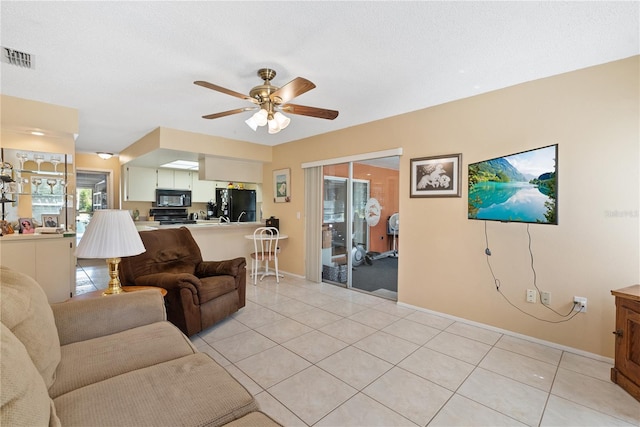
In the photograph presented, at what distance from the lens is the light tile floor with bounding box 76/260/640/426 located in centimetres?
178

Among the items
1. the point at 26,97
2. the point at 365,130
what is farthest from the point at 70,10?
the point at 365,130

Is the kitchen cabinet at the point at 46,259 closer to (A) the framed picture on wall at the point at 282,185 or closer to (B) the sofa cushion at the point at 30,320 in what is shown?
(B) the sofa cushion at the point at 30,320

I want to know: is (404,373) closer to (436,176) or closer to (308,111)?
(436,176)

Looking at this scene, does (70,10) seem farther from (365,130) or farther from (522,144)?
(522,144)

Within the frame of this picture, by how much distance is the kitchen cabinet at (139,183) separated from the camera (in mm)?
6215

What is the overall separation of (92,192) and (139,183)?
1.88 meters

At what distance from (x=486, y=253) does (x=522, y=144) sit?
1125mm

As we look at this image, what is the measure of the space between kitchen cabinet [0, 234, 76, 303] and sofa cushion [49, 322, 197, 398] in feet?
6.47

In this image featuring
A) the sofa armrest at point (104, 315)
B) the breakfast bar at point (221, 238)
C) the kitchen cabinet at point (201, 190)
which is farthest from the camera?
the kitchen cabinet at point (201, 190)

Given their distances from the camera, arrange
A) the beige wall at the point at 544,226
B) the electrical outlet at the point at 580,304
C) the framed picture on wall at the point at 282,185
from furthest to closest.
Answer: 1. the framed picture on wall at the point at 282,185
2. the electrical outlet at the point at 580,304
3. the beige wall at the point at 544,226

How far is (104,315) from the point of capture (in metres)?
1.78

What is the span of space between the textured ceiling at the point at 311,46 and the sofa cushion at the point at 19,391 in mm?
1878

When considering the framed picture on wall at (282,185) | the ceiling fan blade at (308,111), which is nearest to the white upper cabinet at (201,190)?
the framed picture on wall at (282,185)

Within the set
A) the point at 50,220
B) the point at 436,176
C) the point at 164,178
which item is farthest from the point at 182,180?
the point at 436,176
